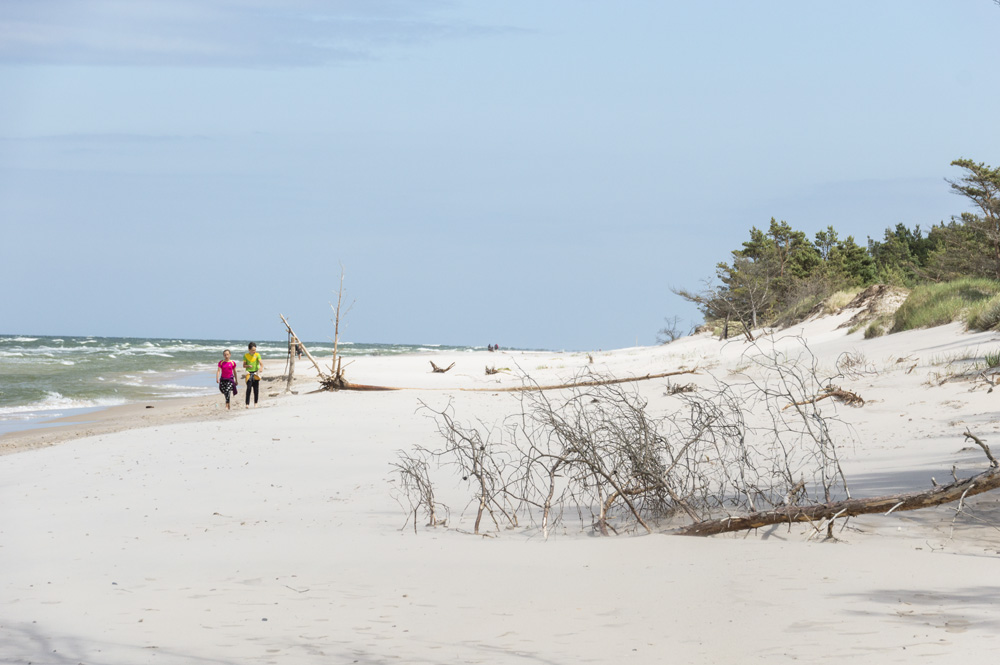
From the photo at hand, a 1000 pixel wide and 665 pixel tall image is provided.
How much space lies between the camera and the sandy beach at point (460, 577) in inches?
135

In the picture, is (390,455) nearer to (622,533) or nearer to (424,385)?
(622,533)

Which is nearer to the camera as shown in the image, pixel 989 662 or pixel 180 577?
pixel 989 662

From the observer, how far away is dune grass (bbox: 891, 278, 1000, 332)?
1417 centimetres

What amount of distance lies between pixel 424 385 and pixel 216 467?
12362mm

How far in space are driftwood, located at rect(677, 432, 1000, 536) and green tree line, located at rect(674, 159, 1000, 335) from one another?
22072 mm

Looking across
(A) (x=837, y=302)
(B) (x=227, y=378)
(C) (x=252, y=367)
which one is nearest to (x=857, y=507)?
(C) (x=252, y=367)

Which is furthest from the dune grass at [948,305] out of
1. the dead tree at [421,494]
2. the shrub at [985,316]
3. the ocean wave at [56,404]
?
the ocean wave at [56,404]

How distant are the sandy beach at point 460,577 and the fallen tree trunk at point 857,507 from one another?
10cm

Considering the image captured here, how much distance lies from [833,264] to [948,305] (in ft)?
95.2

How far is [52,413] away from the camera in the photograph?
66.6 ft

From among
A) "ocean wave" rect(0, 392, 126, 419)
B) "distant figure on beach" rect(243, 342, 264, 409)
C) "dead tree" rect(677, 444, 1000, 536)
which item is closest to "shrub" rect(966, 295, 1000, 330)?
"dead tree" rect(677, 444, 1000, 536)

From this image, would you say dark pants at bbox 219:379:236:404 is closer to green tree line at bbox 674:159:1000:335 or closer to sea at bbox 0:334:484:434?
sea at bbox 0:334:484:434

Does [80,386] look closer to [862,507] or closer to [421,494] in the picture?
[421,494]

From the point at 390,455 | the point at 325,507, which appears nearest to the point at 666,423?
the point at 390,455
